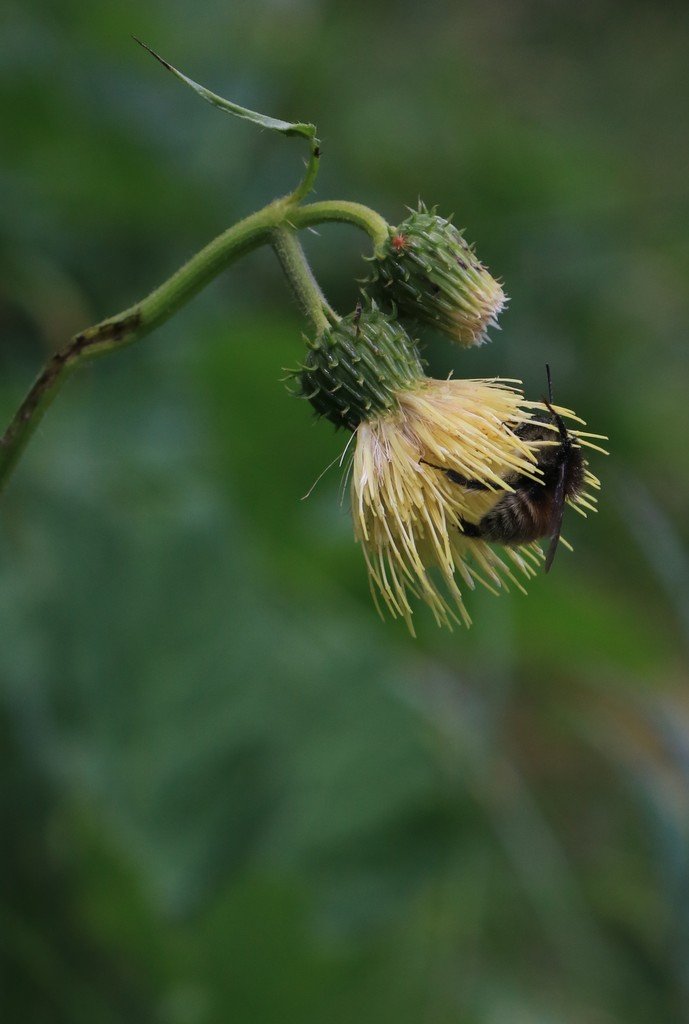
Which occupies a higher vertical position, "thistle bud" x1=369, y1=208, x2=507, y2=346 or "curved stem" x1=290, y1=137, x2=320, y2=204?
"curved stem" x1=290, y1=137, x2=320, y2=204

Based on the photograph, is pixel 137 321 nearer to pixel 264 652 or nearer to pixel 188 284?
pixel 188 284

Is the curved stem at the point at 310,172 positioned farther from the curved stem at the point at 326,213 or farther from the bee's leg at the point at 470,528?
the bee's leg at the point at 470,528

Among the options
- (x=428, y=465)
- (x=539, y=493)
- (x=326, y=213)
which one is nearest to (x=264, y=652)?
(x=539, y=493)

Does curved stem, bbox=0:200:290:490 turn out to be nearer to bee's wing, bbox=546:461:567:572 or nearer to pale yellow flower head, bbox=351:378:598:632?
pale yellow flower head, bbox=351:378:598:632

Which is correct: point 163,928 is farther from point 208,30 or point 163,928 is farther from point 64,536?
point 208,30

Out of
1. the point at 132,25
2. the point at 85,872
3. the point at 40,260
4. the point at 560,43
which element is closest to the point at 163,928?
the point at 85,872

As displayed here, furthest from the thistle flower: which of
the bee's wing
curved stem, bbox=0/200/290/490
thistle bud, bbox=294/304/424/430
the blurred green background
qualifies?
the blurred green background

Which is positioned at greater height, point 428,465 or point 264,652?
point 428,465
